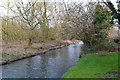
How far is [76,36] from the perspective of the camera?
29.9 meters

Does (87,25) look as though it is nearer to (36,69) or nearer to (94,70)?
(36,69)

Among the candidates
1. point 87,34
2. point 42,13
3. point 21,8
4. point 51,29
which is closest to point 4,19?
point 21,8

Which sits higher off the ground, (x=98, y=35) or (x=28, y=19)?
(x=28, y=19)

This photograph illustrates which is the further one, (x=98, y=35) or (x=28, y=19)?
(x=28, y=19)

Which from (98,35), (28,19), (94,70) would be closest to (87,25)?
(98,35)

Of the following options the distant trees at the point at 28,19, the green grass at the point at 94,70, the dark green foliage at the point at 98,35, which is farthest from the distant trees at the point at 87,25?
the green grass at the point at 94,70

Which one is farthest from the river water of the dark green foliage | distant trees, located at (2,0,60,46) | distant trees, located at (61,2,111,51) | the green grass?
distant trees, located at (2,0,60,46)

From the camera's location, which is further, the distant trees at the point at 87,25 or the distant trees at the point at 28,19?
the distant trees at the point at 28,19

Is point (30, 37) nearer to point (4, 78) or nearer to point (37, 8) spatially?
point (37, 8)

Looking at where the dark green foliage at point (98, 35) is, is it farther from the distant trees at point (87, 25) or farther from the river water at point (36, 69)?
Answer: the river water at point (36, 69)

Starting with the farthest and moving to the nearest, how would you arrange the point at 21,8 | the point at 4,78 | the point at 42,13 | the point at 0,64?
the point at 42,13, the point at 21,8, the point at 0,64, the point at 4,78

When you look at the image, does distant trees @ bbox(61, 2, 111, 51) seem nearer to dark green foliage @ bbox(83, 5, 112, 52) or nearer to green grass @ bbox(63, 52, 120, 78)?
dark green foliage @ bbox(83, 5, 112, 52)

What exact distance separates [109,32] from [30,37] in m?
Answer: 15.2

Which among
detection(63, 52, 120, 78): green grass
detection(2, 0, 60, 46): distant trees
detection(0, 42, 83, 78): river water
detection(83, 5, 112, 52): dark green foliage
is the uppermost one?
detection(2, 0, 60, 46): distant trees
